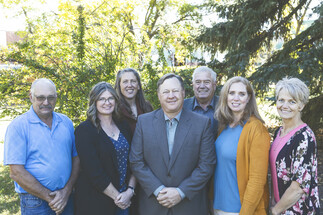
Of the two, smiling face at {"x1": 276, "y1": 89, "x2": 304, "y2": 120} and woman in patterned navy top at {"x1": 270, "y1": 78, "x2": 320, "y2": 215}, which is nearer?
woman in patterned navy top at {"x1": 270, "y1": 78, "x2": 320, "y2": 215}

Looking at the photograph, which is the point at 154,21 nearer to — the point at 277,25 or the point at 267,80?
the point at 277,25

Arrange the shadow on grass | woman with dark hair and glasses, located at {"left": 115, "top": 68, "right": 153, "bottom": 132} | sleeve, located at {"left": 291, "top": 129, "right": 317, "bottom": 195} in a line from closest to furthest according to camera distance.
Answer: sleeve, located at {"left": 291, "top": 129, "right": 317, "bottom": 195} → woman with dark hair and glasses, located at {"left": 115, "top": 68, "right": 153, "bottom": 132} → the shadow on grass

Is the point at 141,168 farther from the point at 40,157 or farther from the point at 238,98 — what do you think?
the point at 238,98

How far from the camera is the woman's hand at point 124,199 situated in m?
2.87

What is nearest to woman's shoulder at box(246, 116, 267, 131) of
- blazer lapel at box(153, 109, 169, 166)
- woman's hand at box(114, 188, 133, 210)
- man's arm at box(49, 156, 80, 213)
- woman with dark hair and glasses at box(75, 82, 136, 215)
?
blazer lapel at box(153, 109, 169, 166)

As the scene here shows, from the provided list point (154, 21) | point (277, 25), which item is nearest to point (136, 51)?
point (277, 25)

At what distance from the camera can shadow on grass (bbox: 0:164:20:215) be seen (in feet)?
17.5

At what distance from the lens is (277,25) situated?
7.70 m

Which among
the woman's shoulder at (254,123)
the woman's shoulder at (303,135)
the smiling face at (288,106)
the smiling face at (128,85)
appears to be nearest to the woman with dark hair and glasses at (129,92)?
the smiling face at (128,85)

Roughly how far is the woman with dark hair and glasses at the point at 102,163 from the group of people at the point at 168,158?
0.01 meters

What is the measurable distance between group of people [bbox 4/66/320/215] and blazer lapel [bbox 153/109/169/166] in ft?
0.03

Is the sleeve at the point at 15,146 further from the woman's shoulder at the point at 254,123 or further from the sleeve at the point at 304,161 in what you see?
the sleeve at the point at 304,161

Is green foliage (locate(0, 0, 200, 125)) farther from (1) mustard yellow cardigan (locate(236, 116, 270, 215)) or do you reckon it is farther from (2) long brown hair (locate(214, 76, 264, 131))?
(1) mustard yellow cardigan (locate(236, 116, 270, 215))

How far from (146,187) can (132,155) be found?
1.19 ft
